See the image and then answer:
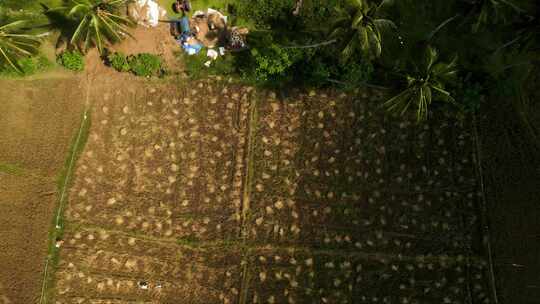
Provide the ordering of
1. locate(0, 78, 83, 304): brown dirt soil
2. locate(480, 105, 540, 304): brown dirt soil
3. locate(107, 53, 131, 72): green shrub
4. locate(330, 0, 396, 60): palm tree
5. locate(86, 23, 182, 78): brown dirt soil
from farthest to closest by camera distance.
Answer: locate(86, 23, 182, 78): brown dirt soil < locate(480, 105, 540, 304): brown dirt soil < locate(107, 53, 131, 72): green shrub < locate(0, 78, 83, 304): brown dirt soil < locate(330, 0, 396, 60): palm tree

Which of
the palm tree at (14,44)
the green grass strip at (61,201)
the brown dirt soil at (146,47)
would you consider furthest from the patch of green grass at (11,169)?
the brown dirt soil at (146,47)

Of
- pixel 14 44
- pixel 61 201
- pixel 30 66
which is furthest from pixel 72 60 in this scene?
pixel 61 201

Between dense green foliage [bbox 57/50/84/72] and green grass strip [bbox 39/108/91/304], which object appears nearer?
green grass strip [bbox 39/108/91/304]

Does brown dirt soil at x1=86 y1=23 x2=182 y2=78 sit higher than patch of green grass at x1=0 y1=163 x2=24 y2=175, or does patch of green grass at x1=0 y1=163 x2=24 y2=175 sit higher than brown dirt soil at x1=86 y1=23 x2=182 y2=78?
brown dirt soil at x1=86 y1=23 x2=182 y2=78

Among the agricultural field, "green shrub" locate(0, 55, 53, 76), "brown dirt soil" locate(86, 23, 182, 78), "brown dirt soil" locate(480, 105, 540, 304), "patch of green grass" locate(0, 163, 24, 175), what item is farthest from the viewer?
"brown dirt soil" locate(86, 23, 182, 78)

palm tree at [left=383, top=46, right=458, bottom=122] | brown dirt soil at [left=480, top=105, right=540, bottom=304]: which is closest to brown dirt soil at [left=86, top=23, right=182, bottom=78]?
palm tree at [left=383, top=46, right=458, bottom=122]

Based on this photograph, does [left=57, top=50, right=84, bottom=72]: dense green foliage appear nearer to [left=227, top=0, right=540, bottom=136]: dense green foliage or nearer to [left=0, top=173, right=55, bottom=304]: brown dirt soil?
[left=0, top=173, right=55, bottom=304]: brown dirt soil

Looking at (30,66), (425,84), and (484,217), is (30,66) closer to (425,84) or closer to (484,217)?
(425,84)

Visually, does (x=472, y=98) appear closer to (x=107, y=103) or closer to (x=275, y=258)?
(x=275, y=258)

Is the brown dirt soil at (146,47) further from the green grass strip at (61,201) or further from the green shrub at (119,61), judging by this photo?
the green grass strip at (61,201)
